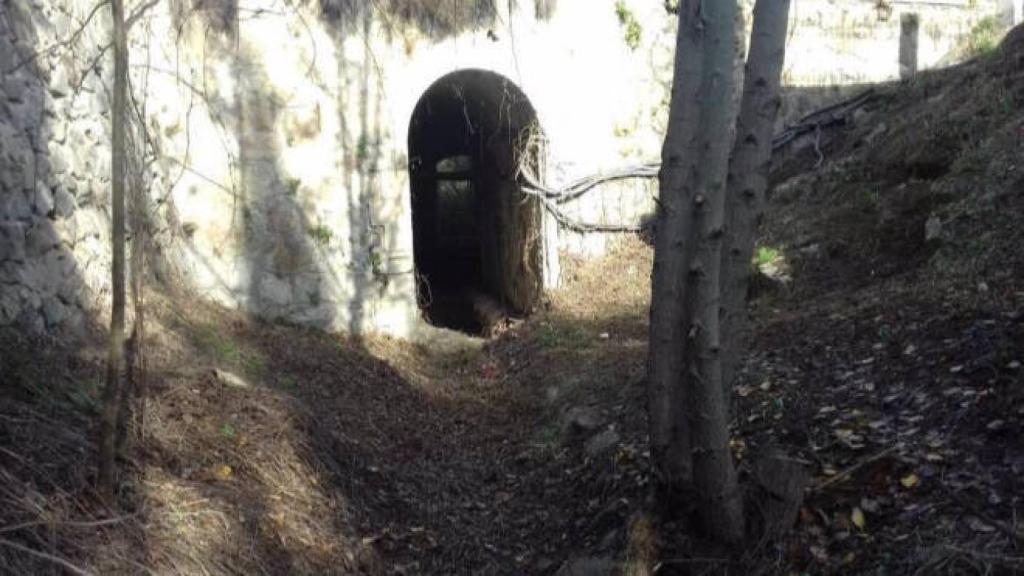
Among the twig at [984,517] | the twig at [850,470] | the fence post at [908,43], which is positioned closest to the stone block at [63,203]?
the twig at [850,470]

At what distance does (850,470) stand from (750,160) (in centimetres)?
152

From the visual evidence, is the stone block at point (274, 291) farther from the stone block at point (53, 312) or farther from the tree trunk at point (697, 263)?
the tree trunk at point (697, 263)

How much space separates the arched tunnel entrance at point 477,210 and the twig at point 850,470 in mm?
6271

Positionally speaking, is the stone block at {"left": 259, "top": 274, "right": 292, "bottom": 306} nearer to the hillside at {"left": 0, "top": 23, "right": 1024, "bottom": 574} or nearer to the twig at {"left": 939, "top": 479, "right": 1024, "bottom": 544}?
the hillside at {"left": 0, "top": 23, "right": 1024, "bottom": 574}

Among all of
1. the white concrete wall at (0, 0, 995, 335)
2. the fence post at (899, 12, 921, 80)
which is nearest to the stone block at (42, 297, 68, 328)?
the white concrete wall at (0, 0, 995, 335)

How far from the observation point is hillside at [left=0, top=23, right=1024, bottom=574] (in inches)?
148

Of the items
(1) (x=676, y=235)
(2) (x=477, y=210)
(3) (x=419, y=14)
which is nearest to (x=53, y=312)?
(1) (x=676, y=235)

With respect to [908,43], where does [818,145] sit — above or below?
below

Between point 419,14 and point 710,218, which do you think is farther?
point 419,14

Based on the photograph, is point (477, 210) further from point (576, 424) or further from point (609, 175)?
point (576, 424)

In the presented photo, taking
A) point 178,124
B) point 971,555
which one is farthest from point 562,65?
point 971,555

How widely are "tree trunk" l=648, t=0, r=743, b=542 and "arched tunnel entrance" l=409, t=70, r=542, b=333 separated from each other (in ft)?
19.0

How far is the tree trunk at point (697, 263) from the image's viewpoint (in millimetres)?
3811

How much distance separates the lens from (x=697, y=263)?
3826 millimetres
